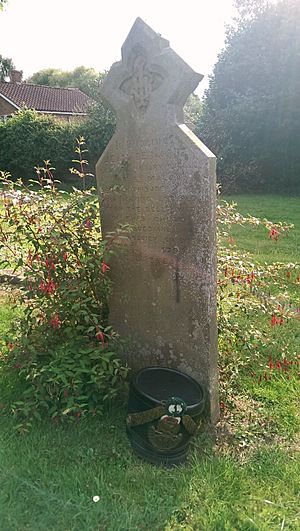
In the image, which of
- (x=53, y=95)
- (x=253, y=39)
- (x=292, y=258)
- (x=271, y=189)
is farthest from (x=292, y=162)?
(x=53, y=95)

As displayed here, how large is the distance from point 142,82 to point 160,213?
0.86 m

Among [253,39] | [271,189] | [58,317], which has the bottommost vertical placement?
[271,189]

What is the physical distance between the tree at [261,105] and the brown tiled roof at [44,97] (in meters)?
18.1

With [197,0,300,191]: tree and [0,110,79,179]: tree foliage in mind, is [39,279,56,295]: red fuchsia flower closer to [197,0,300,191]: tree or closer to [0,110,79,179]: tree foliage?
[197,0,300,191]: tree

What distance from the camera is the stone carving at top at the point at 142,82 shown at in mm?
2934

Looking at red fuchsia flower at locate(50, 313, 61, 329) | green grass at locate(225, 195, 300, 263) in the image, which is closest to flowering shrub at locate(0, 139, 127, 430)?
red fuchsia flower at locate(50, 313, 61, 329)

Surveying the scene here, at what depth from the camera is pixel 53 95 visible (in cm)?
3725

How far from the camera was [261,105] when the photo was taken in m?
17.3

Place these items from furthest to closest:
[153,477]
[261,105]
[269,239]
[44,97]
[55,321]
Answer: [44,97] → [261,105] → [269,239] → [55,321] → [153,477]

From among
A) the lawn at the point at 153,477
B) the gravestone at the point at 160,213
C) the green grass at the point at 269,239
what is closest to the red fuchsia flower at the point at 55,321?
the gravestone at the point at 160,213

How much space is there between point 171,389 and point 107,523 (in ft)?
3.23

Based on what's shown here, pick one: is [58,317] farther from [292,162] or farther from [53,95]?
[53,95]

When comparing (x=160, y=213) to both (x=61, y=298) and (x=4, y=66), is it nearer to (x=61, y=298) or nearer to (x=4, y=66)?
(x=61, y=298)

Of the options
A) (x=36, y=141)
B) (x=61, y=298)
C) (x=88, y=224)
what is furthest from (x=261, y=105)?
(x=61, y=298)
